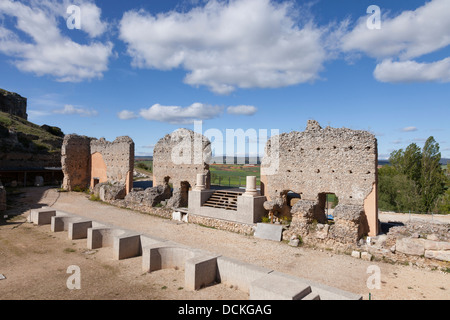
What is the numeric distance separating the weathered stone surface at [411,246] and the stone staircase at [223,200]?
8104mm

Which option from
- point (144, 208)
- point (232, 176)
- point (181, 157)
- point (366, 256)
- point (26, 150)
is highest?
point (26, 150)

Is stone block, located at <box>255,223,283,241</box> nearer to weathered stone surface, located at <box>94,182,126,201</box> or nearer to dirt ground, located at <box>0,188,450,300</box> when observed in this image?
dirt ground, located at <box>0,188,450,300</box>

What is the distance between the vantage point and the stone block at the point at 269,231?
13111mm

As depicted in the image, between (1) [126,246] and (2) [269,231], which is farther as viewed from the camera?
(2) [269,231]

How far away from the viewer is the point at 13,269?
903 centimetres

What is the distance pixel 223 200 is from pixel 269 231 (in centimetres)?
423

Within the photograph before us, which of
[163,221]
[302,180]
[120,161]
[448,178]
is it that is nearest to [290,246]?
[302,180]

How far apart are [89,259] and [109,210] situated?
1005 centimetres

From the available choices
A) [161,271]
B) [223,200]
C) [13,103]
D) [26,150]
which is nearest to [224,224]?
[223,200]

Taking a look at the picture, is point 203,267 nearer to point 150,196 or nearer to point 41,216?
point 41,216

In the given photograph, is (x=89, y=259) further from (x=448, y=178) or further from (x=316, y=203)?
(x=448, y=178)

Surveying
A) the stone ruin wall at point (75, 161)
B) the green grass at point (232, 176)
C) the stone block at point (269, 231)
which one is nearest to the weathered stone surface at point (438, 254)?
the stone block at point (269, 231)

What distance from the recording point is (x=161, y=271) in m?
9.08
